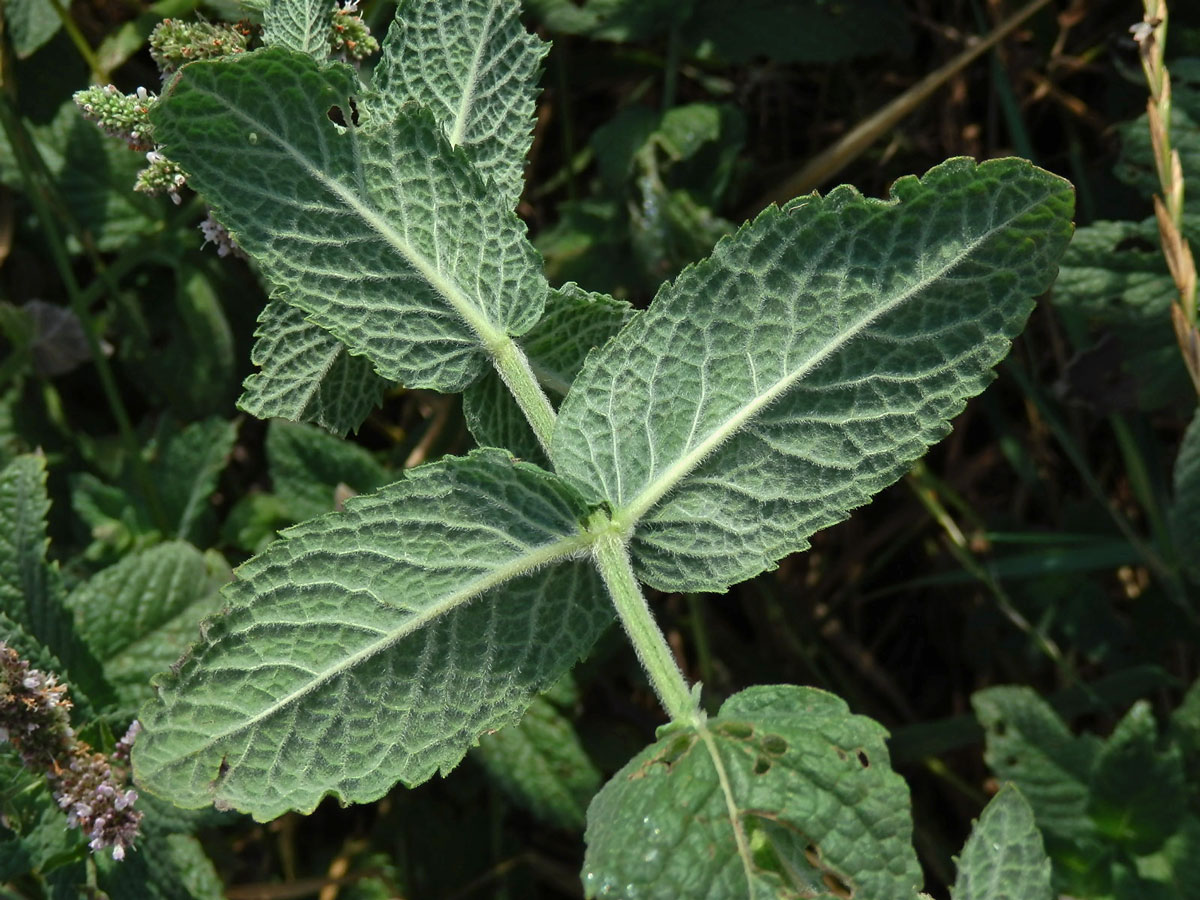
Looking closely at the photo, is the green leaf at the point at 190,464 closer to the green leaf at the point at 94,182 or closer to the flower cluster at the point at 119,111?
the green leaf at the point at 94,182

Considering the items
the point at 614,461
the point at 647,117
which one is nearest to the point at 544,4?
the point at 647,117

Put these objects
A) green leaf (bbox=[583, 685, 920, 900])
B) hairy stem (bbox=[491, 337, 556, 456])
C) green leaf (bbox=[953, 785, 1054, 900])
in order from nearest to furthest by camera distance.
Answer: green leaf (bbox=[583, 685, 920, 900]) < hairy stem (bbox=[491, 337, 556, 456]) < green leaf (bbox=[953, 785, 1054, 900])

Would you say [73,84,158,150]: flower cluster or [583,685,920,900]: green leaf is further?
[73,84,158,150]: flower cluster

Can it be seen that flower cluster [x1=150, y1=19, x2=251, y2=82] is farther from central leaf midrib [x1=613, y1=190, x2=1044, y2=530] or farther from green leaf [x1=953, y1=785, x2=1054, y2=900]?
green leaf [x1=953, y1=785, x2=1054, y2=900]

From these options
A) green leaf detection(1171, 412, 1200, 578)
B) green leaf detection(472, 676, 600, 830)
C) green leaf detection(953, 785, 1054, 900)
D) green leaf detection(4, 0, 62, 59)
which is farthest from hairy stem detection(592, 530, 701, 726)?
green leaf detection(4, 0, 62, 59)

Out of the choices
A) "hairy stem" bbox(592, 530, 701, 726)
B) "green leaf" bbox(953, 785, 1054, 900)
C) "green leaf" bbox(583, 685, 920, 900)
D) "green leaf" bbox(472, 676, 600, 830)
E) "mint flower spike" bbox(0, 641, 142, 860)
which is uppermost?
"mint flower spike" bbox(0, 641, 142, 860)

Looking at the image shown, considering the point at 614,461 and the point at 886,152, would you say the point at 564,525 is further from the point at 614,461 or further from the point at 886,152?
the point at 886,152

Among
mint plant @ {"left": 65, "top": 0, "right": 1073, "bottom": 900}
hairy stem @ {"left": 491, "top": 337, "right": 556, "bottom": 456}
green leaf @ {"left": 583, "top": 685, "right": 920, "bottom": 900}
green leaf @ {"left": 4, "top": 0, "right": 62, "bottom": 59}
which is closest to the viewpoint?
green leaf @ {"left": 583, "top": 685, "right": 920, "bottom": 900}

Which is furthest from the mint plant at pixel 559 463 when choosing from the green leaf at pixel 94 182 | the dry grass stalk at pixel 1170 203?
the green leaf at pixel 94 182
